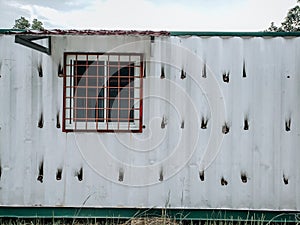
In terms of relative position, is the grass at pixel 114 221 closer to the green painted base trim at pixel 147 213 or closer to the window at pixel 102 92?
the green painted base trim at pixel 147 213

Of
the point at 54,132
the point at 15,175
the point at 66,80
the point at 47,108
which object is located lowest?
the point at 15,175

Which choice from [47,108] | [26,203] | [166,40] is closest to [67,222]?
[26,203]

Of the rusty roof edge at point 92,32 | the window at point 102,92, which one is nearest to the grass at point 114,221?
the window at point 102,92

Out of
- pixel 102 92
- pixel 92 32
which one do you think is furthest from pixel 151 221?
pixel 92 32

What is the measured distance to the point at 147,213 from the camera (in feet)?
15.1

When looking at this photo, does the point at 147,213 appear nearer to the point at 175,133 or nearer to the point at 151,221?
the point at 151,221

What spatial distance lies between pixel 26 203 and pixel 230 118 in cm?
271

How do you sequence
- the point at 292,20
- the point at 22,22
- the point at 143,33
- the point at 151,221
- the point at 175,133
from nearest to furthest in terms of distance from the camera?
the point at 143,33 → the point at 151,221 → the point at 175,133 → the point at 292,20 → the point at 22,22

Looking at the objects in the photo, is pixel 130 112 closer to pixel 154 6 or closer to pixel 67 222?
pixel 67 222

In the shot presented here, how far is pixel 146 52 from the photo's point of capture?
14.9 ft

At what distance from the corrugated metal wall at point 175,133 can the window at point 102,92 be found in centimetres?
9

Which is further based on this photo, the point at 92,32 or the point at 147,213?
the point at 147,213

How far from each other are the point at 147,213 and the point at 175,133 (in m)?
1.04

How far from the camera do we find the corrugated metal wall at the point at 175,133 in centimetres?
454
